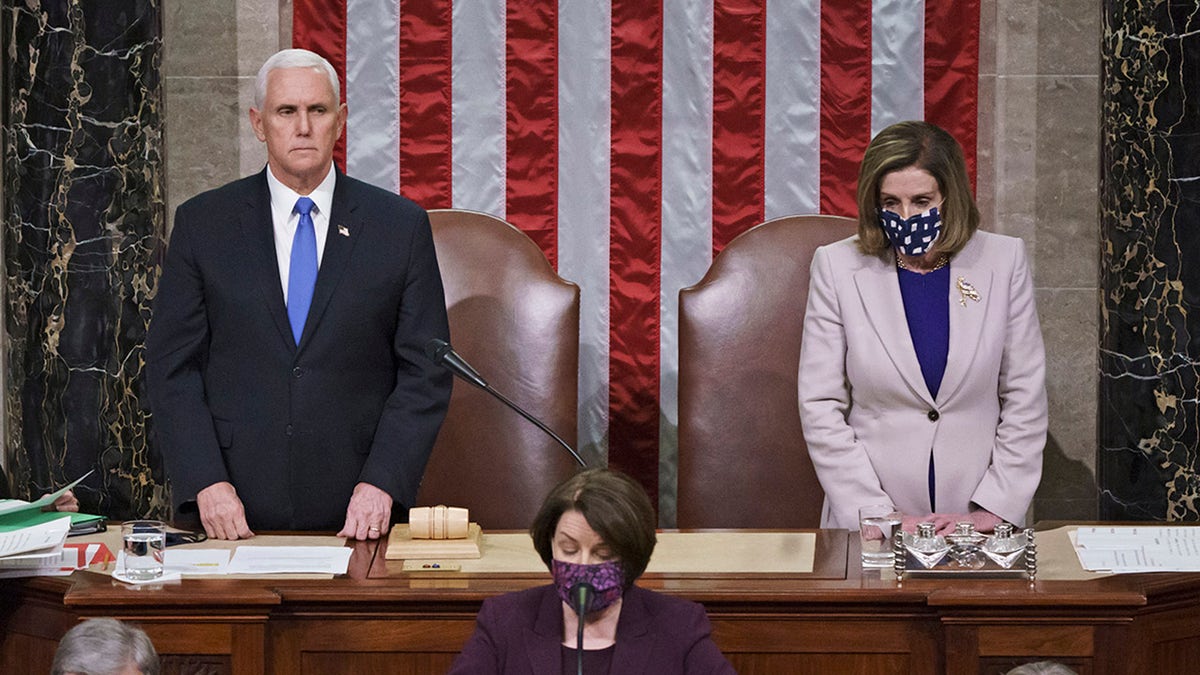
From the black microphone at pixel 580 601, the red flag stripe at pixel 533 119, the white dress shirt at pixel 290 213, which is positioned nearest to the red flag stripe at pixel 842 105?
the red flag stripe at pixel 533 119

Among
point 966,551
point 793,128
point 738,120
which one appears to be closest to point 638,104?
point 738,120

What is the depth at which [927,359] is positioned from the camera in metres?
4.21

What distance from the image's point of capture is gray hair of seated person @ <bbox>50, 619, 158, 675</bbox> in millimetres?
2822

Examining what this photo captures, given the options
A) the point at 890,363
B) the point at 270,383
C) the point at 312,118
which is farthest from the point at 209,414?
the point at 890,363

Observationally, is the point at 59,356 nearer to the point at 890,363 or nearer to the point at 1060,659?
the point at 890,363

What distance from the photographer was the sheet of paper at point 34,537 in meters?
3.52

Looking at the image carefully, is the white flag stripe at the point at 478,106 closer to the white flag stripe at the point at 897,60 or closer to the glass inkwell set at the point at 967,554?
the white flag stripe at the point at 897,60

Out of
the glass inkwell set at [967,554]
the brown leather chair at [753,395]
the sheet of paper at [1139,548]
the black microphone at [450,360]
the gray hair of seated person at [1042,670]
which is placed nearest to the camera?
the gray hair of seated person at [1042,670]

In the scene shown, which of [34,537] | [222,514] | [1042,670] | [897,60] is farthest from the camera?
[897,60]

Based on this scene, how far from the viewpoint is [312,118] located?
13.3ft

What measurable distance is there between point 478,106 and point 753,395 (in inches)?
57.3

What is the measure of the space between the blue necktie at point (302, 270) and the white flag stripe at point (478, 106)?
1.67 m

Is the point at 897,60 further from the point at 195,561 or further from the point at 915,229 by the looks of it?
the point at 195,561

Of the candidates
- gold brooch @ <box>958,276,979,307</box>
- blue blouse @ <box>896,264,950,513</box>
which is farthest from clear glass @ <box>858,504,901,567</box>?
gold brooch @ <box>958,276,979,307</box>
